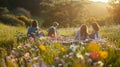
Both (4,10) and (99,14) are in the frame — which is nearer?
(4,10)

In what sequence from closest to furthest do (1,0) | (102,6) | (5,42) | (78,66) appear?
1. (78,66)
2. (5,42)
3. (1,0)
4. (102,6)

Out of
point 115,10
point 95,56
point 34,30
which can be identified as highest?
point 95,56

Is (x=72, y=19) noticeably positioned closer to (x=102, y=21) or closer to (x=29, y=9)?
(x=102, y=21)

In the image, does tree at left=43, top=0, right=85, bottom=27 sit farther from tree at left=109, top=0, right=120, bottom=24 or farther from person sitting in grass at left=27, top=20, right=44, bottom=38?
person sitting in grass at left=27, top=20, right=44, bottom=38

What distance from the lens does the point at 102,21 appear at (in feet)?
113

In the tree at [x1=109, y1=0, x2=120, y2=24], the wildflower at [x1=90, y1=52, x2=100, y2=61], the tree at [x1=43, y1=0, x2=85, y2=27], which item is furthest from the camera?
the tree at [x1=109, y1=0, x2=120, y2=24]

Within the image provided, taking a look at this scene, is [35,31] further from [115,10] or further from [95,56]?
[115,10]

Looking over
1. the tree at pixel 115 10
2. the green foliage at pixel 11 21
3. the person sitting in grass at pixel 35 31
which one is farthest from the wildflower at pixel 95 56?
the tree at pixel 115 10

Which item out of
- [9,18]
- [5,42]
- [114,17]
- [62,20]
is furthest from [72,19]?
[5,42]

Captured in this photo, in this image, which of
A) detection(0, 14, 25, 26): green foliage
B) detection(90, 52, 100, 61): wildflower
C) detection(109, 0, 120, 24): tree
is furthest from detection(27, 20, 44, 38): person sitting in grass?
detection(109, 0, 120, 24): tree

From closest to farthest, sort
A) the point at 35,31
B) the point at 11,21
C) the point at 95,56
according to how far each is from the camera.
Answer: the point at 95,56
the point at 35,31
the point at 11,21

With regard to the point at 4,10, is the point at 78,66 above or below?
above

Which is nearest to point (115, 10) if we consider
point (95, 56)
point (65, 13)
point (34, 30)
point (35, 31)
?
point (65, 13)

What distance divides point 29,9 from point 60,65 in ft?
142
